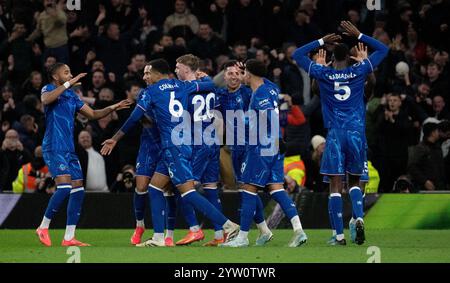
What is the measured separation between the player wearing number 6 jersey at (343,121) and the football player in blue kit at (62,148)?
8.58ft

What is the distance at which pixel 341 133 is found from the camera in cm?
1605

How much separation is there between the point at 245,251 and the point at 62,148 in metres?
3.00

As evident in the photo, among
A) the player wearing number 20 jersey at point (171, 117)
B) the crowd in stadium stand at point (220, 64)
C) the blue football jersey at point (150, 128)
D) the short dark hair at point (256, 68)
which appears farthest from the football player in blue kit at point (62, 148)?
the crowd in stadium stand at point (220, 64)

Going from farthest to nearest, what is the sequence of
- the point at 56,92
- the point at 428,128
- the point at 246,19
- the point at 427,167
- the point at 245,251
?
1. the point at 246,19
2. the point at 428,128
3. the point at 427,167
4. the point at 56,92
5. the point at 245,251

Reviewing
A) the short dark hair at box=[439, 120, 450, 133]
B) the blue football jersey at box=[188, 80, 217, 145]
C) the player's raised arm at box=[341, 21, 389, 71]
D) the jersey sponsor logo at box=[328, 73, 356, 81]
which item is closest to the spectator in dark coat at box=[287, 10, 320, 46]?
the short dark hair at box=[439, 120, 450, 133]

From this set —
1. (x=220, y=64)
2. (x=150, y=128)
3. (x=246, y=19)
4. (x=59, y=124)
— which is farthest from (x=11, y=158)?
(x=150, y=128)

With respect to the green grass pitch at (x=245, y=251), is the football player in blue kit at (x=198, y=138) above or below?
above

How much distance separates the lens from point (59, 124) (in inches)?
645

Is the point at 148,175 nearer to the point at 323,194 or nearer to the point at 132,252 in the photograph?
the point at 132,252

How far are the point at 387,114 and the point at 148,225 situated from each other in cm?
466

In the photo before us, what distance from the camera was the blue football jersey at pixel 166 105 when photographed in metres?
15.9

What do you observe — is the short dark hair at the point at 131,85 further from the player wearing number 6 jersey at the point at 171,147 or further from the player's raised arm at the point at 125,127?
the player's raised arm at the point at 125,127

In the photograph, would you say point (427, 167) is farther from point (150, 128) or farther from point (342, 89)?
point (150, 128)

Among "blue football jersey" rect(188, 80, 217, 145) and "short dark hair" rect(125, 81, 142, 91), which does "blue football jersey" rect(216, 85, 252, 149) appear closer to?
"blue football jersey" rect(188, 80, 217, 145)
